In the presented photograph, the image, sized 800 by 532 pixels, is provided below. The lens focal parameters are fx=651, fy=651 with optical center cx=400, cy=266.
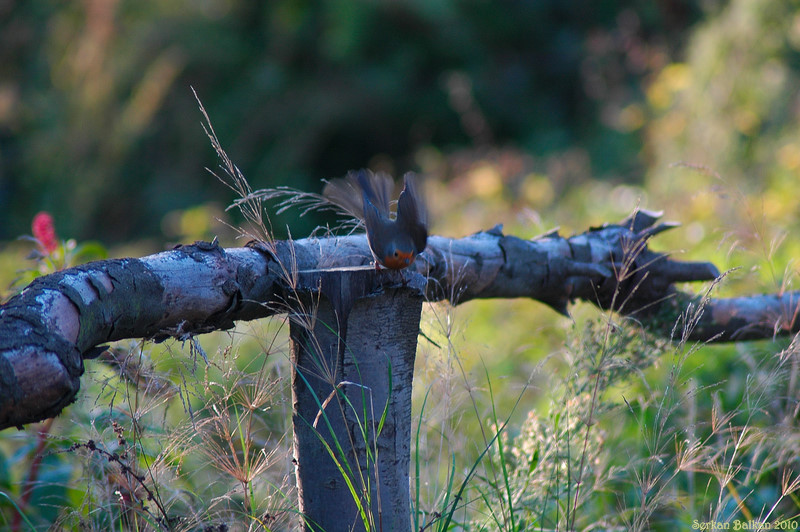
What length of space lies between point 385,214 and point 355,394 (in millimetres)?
353

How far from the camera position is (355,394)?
1.10 meters

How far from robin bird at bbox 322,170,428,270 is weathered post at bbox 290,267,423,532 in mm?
43

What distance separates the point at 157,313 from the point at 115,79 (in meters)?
8.10

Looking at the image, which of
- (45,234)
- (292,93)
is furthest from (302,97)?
(45,234)

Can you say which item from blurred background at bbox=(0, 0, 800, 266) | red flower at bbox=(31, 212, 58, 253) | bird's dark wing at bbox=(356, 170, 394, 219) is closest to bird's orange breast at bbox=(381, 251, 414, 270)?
bird's dark wing at bbox=(356, 170, 394, 219)

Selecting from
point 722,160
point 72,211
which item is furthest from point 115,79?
point 722,160

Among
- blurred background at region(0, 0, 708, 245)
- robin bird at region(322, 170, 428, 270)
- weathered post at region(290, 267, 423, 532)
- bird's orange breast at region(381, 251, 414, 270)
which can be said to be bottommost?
weathered post at region(290, 267, 423, 532)

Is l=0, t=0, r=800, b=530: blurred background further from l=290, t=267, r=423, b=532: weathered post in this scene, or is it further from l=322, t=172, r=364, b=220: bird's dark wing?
l=290, t=267, r=423, b=532: weathered post

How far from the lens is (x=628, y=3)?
918cm

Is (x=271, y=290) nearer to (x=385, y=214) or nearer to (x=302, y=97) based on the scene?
(x=385, y=214)

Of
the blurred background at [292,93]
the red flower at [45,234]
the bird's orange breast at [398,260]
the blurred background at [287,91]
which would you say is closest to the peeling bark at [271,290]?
the bird's orange breast at [398,260]

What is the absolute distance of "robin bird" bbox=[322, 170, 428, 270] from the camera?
1.11m

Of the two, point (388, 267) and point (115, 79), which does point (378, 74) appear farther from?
point (388, 267)

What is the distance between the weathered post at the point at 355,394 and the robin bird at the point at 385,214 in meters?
0.04
